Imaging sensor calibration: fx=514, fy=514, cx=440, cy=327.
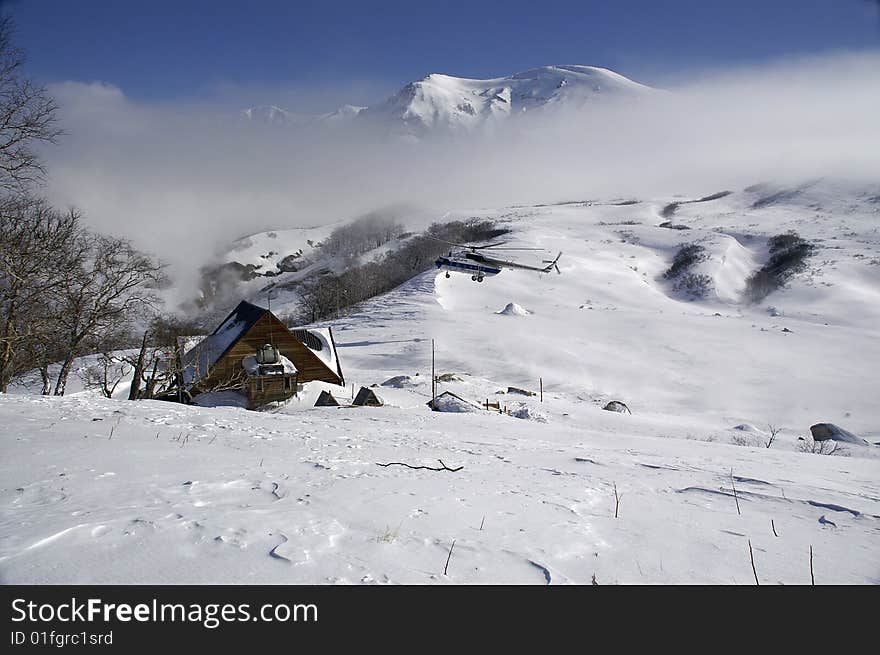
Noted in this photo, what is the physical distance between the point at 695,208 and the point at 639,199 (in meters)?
33.8

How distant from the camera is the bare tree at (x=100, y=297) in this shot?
17703 mm

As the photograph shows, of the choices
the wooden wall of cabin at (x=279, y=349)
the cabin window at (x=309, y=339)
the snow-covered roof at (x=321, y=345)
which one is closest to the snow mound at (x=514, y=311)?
the snow-covered roof at (x=321, y=345)

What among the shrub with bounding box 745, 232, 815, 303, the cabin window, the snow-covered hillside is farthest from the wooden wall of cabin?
the shrub with bounding box 745, 232, 815, 303

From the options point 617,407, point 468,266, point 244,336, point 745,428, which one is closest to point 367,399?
point 244,336

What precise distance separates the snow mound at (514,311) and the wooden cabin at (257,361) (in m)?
27.2

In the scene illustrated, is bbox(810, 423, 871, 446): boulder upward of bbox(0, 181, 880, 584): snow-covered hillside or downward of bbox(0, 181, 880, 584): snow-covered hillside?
downward

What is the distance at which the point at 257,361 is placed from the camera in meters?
29.7

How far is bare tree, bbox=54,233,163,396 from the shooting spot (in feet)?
58.1

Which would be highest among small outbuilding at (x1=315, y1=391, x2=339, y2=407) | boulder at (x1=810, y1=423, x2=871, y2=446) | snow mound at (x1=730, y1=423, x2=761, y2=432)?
small outbuilding at (x1=315, y1=391, x2=339, y2=407)

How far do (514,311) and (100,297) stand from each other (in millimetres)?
43623

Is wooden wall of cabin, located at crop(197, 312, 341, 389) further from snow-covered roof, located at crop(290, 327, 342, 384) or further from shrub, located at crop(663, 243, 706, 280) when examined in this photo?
shrub, located at crop(663, 243, 706, 280)

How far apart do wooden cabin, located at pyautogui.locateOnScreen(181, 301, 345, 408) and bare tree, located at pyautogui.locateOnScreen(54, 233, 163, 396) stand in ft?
26.3
